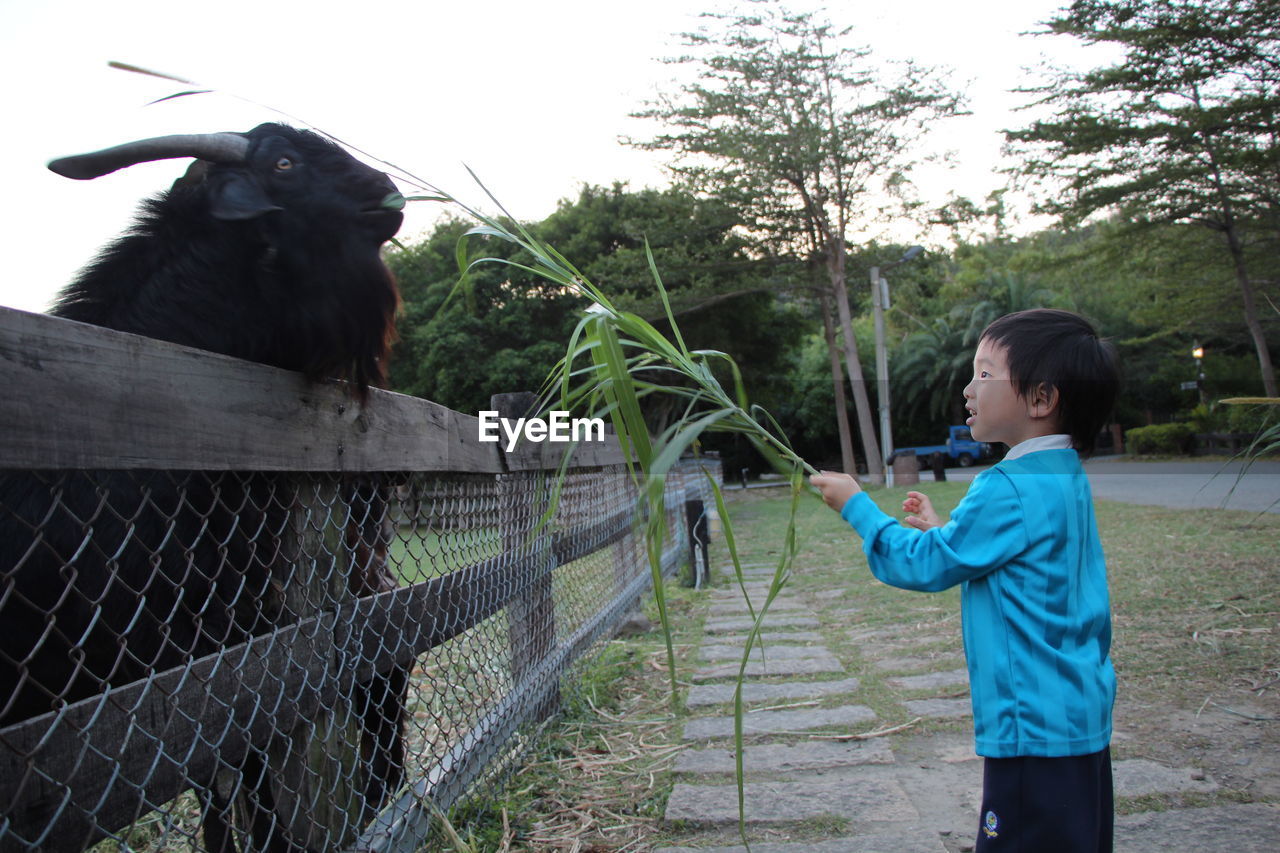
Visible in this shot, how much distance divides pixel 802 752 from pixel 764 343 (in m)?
23.7

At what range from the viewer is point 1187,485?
13828 millimetres

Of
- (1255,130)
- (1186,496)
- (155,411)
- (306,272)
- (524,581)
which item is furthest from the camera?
(1255,130)

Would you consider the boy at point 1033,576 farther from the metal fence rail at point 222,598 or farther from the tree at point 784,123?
the tree at point 784,123

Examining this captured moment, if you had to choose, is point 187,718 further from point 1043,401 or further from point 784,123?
point 784,123

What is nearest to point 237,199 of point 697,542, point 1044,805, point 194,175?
point 194,175

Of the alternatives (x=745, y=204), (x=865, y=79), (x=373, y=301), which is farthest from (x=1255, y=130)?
(x=373, y=301)

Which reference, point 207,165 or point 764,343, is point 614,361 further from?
point 764,343

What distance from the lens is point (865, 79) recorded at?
23906 mm

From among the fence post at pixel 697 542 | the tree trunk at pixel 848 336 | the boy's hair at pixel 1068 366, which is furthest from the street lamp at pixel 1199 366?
the boy's hair at pixel 1068 366

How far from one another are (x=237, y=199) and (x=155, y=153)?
238mm

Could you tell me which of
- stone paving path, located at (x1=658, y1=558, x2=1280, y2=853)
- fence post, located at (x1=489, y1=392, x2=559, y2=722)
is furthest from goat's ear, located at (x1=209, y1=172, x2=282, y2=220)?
stone paving path, located at (x1=658, y1=558, x2=1280, y2=853)

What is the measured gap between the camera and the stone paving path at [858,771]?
2.60 metres

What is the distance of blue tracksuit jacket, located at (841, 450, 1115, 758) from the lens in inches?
73.4

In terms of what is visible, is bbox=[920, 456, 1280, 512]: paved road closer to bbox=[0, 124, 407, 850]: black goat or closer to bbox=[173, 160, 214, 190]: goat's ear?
bbox=[0, 124, 407, 850]: black goat
